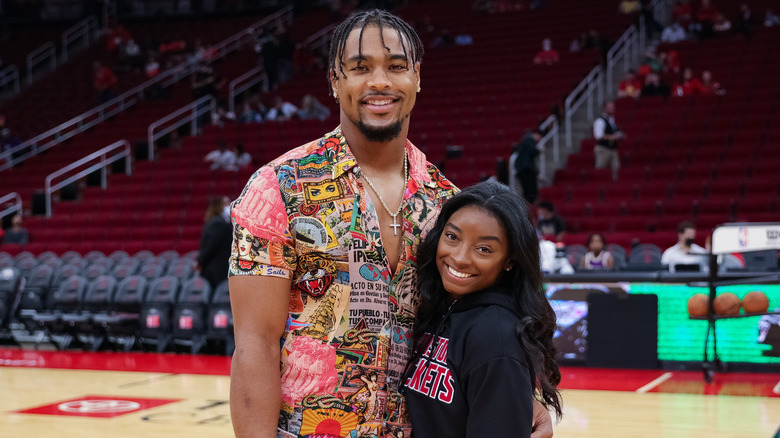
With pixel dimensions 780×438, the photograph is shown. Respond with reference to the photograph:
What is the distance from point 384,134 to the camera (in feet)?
5.65

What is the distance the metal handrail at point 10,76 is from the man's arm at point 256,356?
2138cm

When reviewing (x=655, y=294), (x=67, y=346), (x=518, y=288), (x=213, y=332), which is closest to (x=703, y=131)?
(x=655, y=294)

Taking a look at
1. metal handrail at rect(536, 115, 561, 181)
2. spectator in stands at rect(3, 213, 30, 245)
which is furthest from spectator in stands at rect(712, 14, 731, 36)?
spectator in stands at rect(3, 213, 30, 245)

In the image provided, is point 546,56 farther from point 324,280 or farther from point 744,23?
point 324,280

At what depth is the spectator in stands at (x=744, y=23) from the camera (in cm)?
1362

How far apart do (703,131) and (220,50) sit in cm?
1205

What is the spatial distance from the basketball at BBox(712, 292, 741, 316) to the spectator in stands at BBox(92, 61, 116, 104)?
1517 cm

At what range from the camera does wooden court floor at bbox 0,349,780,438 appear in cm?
520

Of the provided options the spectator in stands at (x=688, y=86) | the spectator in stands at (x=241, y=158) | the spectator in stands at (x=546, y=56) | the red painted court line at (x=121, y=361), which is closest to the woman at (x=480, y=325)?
the red painted court line at (x=121, y=361)

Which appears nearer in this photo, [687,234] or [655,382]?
[655,382]

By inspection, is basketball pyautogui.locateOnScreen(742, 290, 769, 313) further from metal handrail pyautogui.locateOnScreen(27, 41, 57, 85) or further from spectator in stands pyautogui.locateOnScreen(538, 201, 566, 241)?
metal handrail pyautogui.locateOnScreen(27, 41, 57, 85)

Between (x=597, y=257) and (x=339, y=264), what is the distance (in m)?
7.20

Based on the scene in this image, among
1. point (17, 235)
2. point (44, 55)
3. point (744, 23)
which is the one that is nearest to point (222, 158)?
point (17, 235)

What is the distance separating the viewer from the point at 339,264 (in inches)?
63.7
